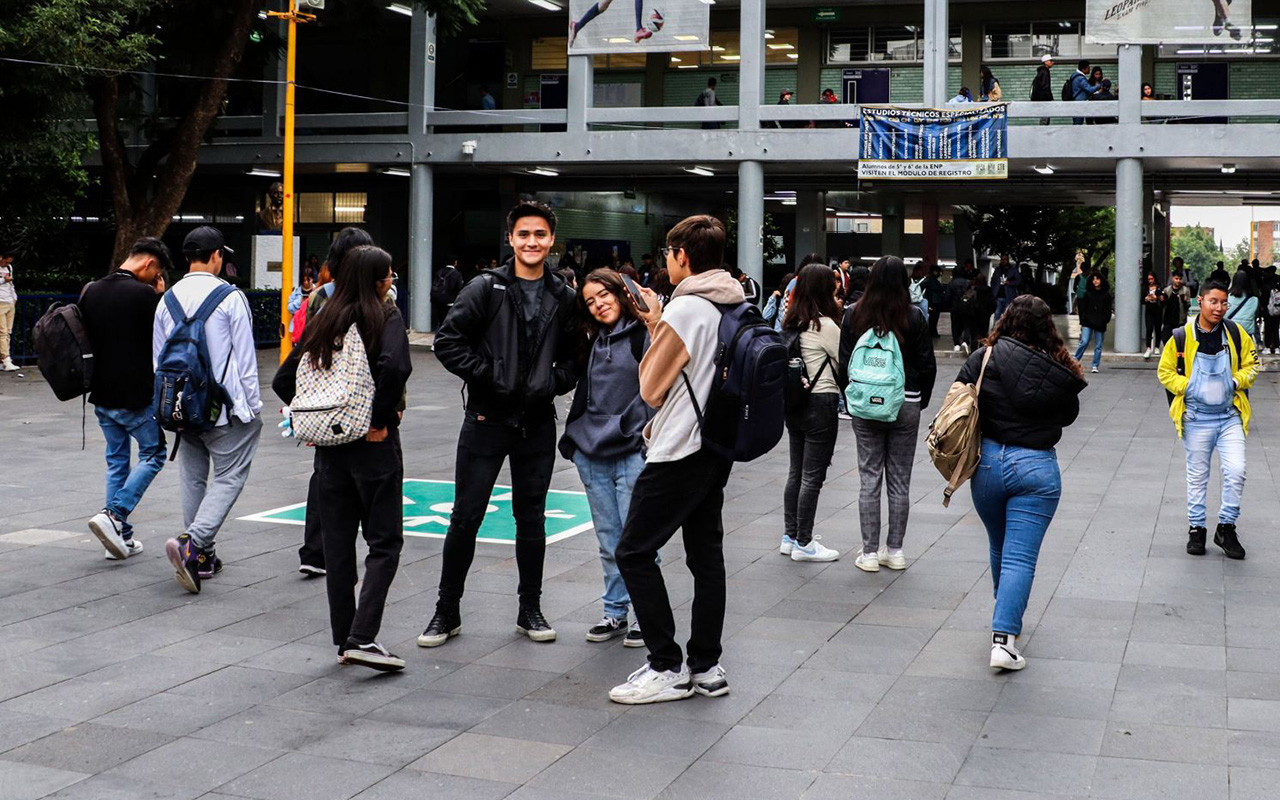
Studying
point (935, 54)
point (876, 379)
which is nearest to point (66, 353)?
point (876, 379)

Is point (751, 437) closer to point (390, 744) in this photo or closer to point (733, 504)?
point (390, 744)

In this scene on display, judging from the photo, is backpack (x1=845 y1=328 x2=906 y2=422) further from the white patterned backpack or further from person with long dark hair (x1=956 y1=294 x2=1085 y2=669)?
the white patterned backpack

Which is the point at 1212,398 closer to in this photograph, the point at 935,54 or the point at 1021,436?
the point at 1021,436

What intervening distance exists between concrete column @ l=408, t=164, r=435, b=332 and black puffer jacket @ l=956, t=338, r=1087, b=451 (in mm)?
24893

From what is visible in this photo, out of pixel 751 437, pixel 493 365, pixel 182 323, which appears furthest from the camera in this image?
pixel 182 323

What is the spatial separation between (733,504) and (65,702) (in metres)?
5.59

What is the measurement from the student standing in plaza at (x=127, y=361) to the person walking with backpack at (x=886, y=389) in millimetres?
3796

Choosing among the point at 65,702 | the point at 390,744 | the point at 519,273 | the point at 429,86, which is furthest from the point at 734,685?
the point at 429,86

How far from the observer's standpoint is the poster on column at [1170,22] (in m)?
24.2

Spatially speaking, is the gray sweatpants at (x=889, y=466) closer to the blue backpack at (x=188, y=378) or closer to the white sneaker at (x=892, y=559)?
the white sneaker at (x=892, y=559)

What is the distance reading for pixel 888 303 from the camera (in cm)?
767

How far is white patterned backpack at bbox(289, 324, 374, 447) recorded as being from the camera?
5539 millimetres

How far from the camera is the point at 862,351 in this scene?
305 inches

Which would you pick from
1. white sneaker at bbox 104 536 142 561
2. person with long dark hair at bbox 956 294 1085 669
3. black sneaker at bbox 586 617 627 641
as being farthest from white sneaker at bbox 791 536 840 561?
white sneaker at bbox 104 536 142 561
